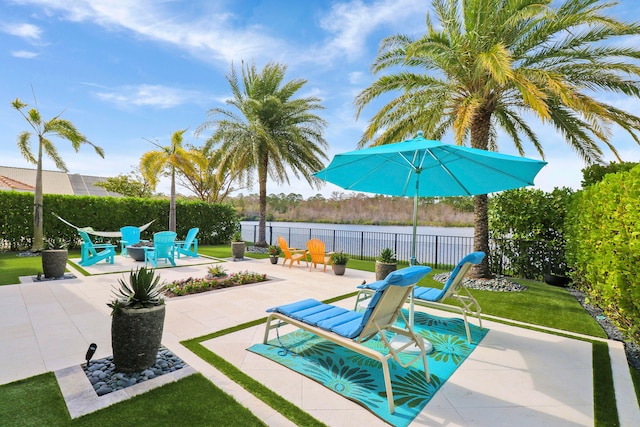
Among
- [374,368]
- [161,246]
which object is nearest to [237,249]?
[161,246]

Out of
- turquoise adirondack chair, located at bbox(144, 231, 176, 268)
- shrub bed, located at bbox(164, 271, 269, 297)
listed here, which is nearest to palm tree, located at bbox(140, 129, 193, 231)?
turquoise adirondack chair, located at bbox(144, 231, 176, 268)

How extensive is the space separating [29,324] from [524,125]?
1245cm

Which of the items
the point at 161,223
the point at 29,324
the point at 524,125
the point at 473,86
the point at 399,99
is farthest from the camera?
the point at 161,223

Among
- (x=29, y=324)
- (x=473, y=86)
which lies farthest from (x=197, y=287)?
(x=473, y=86)

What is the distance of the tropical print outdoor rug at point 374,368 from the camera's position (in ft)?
8.70

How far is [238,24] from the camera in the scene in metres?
7.43

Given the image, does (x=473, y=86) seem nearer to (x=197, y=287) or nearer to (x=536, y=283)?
(x=536, y=283)

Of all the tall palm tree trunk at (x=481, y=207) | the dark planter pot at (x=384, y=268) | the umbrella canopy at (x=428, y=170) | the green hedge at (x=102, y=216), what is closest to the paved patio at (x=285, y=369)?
the dark planter pot at (x=384, y=268)

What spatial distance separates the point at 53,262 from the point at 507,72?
10.3 meters

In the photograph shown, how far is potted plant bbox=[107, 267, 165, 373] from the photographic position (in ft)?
9.50

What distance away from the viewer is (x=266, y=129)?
→ 13758 mm

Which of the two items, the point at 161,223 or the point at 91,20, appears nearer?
A: the point at 91,20

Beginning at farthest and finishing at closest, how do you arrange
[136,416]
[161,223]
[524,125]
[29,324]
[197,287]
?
[161,223] → [524,125] → [197,287] → [29,324] → [136,416]

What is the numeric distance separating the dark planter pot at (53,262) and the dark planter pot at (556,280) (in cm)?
1217
